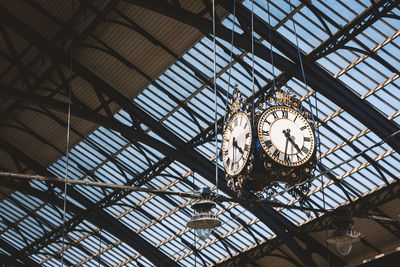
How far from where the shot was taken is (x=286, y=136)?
25.4 feet

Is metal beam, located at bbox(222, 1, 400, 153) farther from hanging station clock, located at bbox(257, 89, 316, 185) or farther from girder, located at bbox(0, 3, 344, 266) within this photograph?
hanging station clock, located at bbox(257, 89, 316, 185)

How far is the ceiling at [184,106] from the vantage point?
56.0 ft

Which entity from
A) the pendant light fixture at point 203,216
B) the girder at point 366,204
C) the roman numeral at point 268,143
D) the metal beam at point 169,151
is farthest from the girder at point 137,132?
the roman numeral at point 268,143

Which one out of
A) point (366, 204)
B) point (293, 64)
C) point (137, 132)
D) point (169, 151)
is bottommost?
point (366, 204)

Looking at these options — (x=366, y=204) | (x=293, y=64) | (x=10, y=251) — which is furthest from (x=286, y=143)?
(x=10, y=251)

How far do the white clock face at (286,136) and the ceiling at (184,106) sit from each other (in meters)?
5.19

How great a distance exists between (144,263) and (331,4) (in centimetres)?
1681

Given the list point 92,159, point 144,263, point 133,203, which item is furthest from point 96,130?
point 144,263

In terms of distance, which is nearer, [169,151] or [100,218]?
[169,151]

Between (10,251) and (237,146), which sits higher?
(10,251)

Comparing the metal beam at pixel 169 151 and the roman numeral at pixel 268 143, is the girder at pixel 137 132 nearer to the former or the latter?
the metal beam at pixel 169 151

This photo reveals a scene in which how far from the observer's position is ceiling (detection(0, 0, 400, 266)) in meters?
17.1

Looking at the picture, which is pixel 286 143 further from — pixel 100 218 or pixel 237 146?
pixel 100 218

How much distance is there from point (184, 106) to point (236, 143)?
41.8 feet
